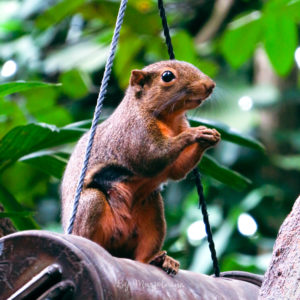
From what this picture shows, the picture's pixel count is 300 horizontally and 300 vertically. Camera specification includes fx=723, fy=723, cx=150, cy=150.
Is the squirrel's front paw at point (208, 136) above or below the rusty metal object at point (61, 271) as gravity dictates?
above

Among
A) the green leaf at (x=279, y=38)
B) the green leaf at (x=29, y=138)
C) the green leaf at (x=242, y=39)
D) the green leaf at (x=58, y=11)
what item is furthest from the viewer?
the green leaf at (x=58, y=11)

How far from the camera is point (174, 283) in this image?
7.41ft

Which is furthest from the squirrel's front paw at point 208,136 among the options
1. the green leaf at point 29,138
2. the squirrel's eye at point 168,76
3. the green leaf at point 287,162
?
the green leaf at point 287,162

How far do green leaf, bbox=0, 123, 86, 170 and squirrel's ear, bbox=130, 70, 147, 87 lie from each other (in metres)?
0.30

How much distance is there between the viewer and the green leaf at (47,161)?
322 centimetres

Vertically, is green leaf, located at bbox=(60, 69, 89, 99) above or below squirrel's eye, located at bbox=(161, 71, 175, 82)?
below

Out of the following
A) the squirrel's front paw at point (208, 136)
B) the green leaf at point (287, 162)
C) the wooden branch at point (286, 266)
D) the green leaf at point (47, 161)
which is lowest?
the green leaf at point (287, 162)

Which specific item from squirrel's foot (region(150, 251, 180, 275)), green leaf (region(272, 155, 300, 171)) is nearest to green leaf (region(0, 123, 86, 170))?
squirrel's foot (region(150, 251, 180, 275))

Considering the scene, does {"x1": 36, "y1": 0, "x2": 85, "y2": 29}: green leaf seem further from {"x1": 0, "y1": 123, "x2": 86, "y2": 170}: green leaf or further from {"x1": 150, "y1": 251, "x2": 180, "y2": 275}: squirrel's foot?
{"x1": 150, "y1": 251, "x2": 180, "y2": 275}: squirrel's foot

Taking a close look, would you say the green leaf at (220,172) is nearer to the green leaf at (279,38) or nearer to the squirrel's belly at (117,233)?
the squirrel's belly at (117,233)

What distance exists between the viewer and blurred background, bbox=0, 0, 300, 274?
4.27 metres

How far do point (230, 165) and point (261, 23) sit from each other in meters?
3.08

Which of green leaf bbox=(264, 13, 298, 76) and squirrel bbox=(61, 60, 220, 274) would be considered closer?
squirrel bbox=(61, 60, 220, 274)

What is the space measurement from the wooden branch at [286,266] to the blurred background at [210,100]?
875 mm
